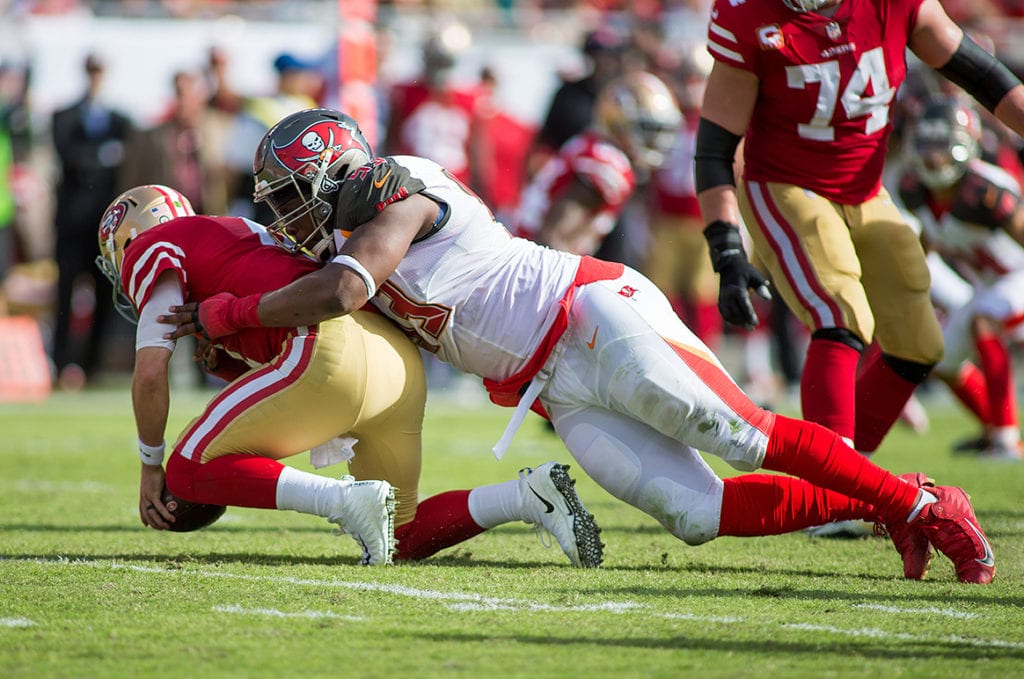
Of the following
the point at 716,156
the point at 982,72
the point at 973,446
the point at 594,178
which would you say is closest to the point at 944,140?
the point at 973,446

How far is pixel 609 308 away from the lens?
3832 mm

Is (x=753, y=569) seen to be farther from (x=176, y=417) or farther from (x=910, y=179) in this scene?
(x=176, y=417)

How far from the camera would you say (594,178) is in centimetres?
740

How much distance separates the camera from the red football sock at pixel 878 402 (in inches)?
189

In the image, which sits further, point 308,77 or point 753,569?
point 308,77

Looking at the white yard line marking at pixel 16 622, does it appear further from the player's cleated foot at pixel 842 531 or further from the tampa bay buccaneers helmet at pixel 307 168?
the player's cleated foot at pixel 842 531

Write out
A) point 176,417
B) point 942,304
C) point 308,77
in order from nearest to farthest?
1. point 942,304
2. point 176,417
3. point 308,77

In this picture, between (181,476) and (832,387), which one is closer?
(181,476)

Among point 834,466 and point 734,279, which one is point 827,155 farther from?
point 834,466

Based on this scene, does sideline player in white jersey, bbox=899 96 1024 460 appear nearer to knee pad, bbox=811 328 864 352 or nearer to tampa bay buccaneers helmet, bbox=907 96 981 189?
tampa bay buccaneers helmet, bbox=907 96 981 189

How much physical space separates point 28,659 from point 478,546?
189 centimetres

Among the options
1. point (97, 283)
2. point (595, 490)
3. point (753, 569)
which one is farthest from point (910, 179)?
point (97, 283)

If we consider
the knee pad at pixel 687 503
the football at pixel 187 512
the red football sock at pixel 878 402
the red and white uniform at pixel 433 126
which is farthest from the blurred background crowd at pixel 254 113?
the football at pixel 187 512

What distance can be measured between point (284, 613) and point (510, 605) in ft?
1.79
